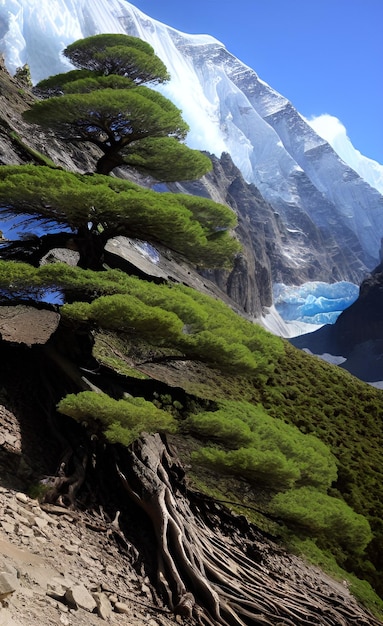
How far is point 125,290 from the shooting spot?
857cm

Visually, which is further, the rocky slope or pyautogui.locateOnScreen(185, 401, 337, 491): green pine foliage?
pyautogui.locateOnScreen(185, 401, 337, 491): green pine foliage

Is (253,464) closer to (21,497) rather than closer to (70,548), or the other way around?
(70,548)

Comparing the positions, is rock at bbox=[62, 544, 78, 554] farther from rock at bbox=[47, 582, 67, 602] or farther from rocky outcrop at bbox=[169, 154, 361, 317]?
rocky outcrop at bbox=[169, 154, 361, 317]

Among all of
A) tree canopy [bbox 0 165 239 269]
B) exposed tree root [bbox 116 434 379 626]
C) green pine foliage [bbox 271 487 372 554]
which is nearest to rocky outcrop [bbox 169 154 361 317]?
tree canopy [bbox 0 165 239 269]

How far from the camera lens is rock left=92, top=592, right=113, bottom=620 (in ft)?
19.2

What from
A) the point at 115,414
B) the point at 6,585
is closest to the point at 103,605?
the point at 6,585

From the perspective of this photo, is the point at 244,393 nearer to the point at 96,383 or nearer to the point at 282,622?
the point at 96,383

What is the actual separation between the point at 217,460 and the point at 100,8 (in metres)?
137

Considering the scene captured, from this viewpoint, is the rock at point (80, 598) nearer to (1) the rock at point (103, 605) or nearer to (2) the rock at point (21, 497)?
(1) the rock at point (103, 605)

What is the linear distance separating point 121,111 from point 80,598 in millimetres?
8717

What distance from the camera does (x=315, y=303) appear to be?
16050 cm

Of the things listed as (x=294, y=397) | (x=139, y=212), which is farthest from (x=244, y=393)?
(x=139, y=212)

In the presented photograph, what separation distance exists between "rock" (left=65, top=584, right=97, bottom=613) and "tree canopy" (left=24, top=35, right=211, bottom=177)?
8.40 meters

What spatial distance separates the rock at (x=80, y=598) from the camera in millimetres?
5574
